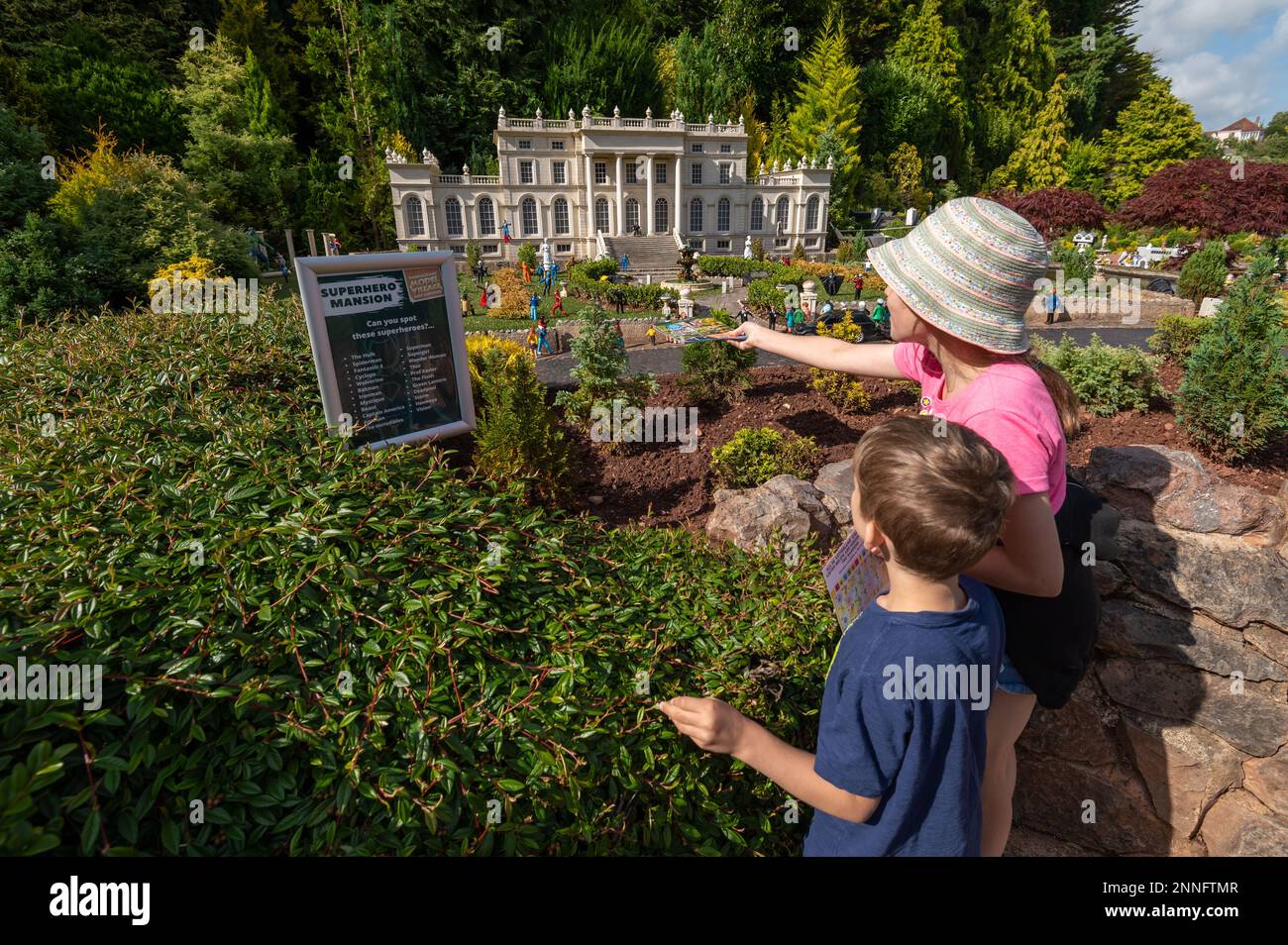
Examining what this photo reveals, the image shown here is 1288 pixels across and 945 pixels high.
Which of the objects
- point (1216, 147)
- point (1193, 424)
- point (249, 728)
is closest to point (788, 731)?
point (249, 728)

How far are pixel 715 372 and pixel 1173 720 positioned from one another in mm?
6161

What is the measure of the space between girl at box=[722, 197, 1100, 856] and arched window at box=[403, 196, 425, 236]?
122 ft

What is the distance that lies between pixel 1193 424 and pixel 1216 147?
75196 mm

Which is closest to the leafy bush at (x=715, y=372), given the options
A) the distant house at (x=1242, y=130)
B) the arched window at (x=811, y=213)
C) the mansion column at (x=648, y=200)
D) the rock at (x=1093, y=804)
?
the rock at (x=1093, y=804)

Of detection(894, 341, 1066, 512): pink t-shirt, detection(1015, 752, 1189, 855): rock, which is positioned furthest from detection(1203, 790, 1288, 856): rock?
detection(894, 341, 1066, 512): pink t-shirt

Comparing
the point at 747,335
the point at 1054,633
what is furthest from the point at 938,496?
the point at 747,335

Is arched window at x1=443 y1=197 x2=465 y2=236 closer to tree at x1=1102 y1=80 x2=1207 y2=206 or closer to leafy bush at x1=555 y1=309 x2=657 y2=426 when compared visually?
leafy bush at x1=555 y1=309 x2=657 y2=426

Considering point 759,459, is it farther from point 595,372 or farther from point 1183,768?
point 1183,768

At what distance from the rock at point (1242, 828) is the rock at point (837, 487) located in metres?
3.13

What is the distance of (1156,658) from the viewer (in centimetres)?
432

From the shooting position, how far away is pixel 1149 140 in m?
49.5

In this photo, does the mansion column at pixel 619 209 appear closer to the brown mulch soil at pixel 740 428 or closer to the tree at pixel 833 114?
the tree at pixel 833 114

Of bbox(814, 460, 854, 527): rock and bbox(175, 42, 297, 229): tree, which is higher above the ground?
bbox(175, 42, 297, 229): tree

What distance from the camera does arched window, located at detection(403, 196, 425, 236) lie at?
3447 centimetres
